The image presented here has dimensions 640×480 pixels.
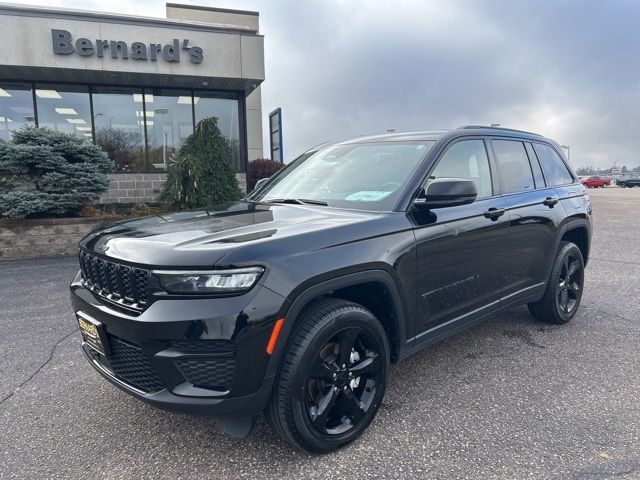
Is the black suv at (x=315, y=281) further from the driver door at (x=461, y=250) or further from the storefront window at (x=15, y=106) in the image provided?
the storefront window at (x=15, y=106)

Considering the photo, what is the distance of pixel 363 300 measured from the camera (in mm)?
2805

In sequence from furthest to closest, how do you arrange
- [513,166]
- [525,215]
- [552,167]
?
1. [552,167]
2. [513,166]
3. [525,215]

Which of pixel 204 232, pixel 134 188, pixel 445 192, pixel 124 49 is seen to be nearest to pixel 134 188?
pixel 134 188

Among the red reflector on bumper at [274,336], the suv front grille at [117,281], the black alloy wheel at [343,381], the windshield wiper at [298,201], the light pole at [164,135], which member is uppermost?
the light pole at [164,135]

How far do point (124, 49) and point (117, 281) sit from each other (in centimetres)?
1123

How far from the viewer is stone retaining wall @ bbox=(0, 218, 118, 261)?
8.39 metres

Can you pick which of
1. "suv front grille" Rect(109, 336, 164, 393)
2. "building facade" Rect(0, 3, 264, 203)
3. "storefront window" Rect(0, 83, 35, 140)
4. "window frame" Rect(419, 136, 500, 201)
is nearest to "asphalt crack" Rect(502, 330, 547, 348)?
"window frame" Rect(419, 136, 500, 201)

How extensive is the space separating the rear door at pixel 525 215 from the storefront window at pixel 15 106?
1288cm

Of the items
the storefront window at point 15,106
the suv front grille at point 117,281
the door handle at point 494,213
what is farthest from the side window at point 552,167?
the storefront window at point 15,106

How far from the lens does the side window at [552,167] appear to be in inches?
174

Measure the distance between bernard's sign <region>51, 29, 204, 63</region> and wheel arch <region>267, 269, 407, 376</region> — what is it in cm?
1126

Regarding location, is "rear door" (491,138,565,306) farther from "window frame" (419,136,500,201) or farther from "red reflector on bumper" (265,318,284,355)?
"red reflector on bumper" (265,318,284,355)

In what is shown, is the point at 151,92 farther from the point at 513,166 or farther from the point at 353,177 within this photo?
the point at 513,166

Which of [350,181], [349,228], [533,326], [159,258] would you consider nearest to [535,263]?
[533,326]
